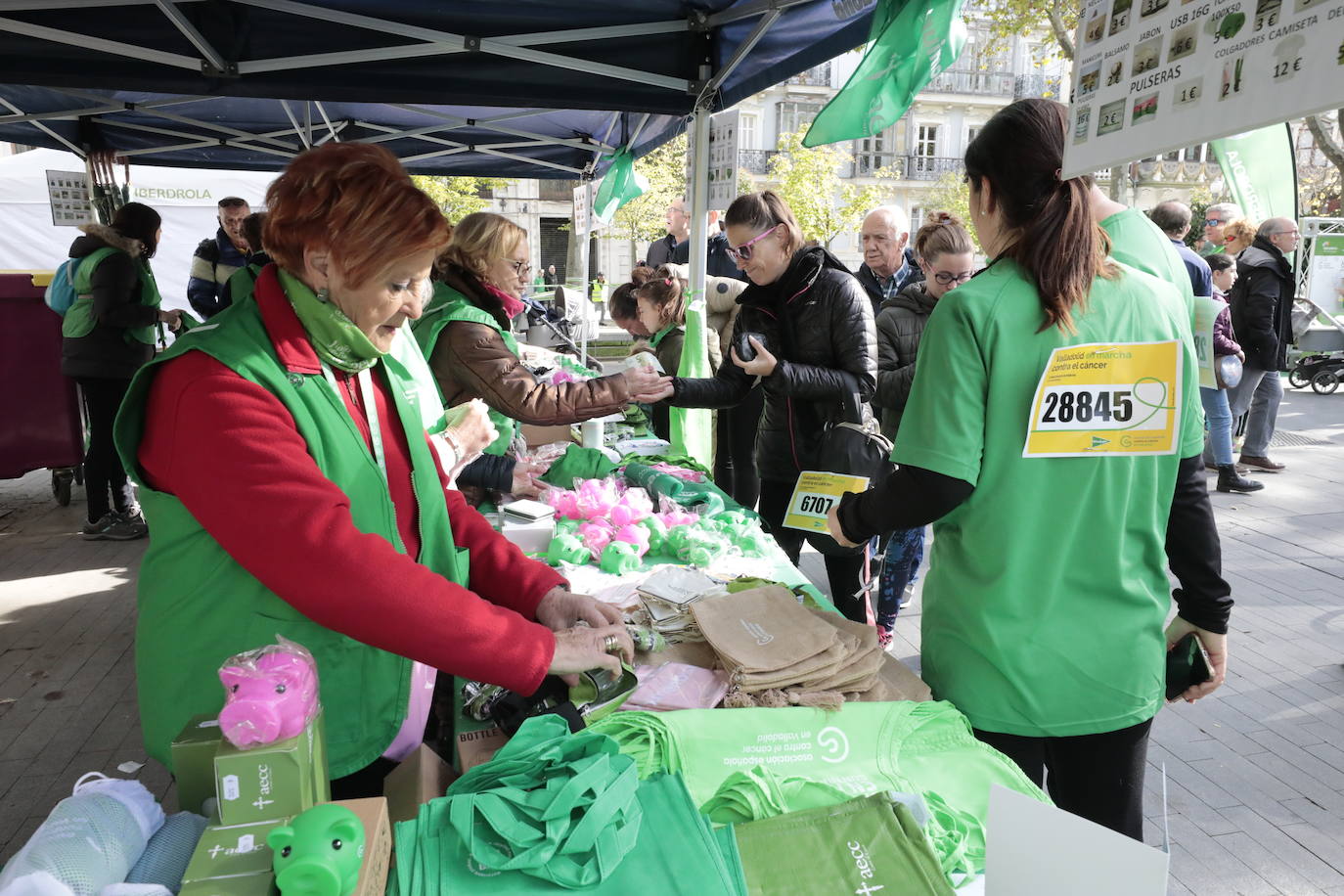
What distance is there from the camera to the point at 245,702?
929mm

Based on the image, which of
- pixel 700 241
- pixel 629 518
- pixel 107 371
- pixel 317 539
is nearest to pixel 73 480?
pixel 107 371

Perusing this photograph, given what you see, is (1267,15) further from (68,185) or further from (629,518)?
(68,185)

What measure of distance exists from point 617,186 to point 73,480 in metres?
4.99

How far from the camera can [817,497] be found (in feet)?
7.98

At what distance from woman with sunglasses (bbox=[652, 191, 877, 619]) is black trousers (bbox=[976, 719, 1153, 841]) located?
156 centimetres

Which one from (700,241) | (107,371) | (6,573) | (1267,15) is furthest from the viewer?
(107,371)

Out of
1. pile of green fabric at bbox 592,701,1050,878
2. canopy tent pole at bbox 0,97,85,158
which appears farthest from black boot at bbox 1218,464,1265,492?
canopy tent pole at bbox 0,97,85,158

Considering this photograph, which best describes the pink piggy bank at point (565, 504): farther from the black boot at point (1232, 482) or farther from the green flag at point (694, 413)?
Answer: the black boot at point (1232, 482)

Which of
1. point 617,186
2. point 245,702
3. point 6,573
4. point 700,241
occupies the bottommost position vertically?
point 6,573

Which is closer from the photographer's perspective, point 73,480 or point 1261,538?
point 1261,538

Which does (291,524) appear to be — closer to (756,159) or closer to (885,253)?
(885,253)

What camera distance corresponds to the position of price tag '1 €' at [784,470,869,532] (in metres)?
2.38

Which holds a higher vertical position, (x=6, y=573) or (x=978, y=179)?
(x=978, y=179)

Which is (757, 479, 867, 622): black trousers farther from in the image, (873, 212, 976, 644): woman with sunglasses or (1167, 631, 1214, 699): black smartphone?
(1167, 631, 1214, 699): black smartphone
